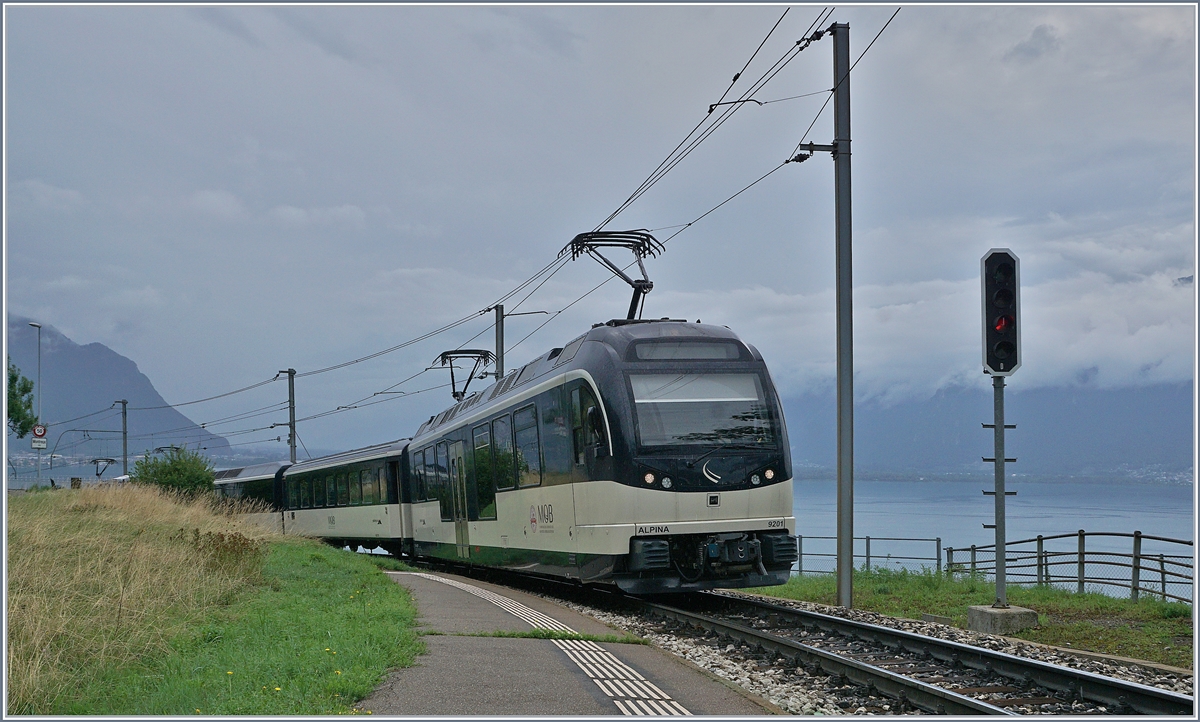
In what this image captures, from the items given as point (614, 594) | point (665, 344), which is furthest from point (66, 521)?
point (665, 344)

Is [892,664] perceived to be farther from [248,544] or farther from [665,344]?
[248,544]

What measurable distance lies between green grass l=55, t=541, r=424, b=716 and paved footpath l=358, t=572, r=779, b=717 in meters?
0.25

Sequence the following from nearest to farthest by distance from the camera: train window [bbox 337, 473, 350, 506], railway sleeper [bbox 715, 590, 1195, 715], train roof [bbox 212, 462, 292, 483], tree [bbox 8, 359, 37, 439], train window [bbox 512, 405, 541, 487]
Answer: railway sleeper [bbox 715, 590, 1195, 715], train window [bbox 512, 405, 541, 487], train window [bbox 337, 473, 350, 506], train roof [bbox 212, 462, 292, 483], tree [bbox 8, 359, 37, 439]

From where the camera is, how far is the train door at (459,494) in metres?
19.6

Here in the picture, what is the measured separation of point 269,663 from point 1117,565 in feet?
44.4

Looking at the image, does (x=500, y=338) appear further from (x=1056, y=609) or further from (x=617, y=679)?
(x=617, y=679)

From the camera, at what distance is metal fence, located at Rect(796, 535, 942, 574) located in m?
22.8

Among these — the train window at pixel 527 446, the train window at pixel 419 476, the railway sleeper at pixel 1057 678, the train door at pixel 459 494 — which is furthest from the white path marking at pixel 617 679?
the train window at pixel 419 476

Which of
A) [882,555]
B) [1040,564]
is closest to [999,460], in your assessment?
[1040,564]

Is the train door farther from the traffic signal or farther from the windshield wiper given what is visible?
the traffic signal

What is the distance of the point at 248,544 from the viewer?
15.6 metres

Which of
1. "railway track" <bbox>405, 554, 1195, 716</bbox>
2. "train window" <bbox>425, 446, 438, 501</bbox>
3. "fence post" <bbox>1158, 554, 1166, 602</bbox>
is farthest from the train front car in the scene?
"train window" <bbox>425, 446, 438, 501</bbox>

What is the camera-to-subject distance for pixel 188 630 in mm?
10281

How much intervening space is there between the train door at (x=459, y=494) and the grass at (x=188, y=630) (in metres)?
3.03
